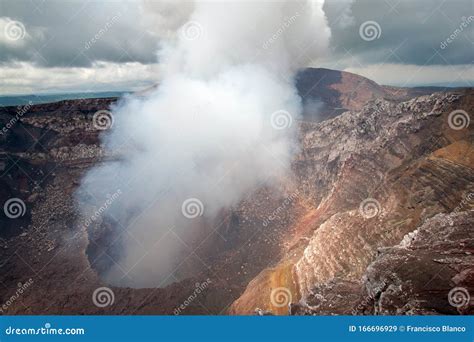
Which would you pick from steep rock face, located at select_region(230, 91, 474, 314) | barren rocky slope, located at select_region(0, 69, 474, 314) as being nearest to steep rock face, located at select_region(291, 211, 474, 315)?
barren rocky slope, located at select_region(0, 69, 474, 314)

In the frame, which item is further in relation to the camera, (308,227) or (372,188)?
(308,227)

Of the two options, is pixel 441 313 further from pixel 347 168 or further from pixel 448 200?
pixel 347 168

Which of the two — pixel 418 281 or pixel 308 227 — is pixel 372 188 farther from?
pixel 418 281

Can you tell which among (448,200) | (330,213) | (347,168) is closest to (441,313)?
(448,200)

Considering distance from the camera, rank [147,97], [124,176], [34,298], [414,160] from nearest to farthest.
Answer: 1. [34,298]
2. [414,160]
3. [124,176]
4. [147,97]

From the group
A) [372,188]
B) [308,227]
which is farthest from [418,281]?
[308,227]

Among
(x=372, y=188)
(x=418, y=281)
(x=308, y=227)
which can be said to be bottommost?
(x=418, y=281)

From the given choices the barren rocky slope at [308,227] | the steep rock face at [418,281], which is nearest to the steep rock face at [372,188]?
the barren rocky slope at [308,227]
